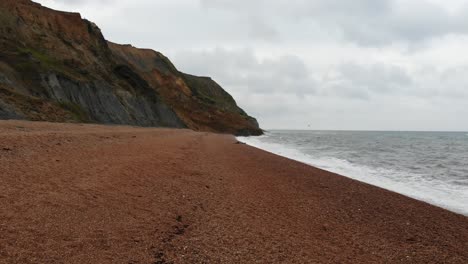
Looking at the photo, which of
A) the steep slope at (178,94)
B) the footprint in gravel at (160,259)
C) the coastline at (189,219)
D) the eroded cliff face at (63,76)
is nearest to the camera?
the footprint in gravel at (160,259)

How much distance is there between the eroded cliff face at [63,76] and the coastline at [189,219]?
72.2ft

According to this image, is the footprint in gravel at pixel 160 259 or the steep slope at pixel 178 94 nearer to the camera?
the footprint in gravel at pixel 160 259

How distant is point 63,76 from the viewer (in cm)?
4597

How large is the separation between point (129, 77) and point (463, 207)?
67.7m

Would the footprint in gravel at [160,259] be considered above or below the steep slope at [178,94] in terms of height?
below

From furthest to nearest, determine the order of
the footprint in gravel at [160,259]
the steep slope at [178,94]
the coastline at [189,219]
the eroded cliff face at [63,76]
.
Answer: the steep slope at [178,94]
the eroded cliff face at [63,76]
the coastline at [189,219]
the footprint in gravel at [160,259]

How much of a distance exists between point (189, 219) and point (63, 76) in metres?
43.5

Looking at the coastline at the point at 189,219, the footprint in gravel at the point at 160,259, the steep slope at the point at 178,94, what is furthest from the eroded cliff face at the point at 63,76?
the footprint in gravel at the point at 160,259

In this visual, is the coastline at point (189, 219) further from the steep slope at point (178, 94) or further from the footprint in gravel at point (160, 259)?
the steep slope at point (178, 94)

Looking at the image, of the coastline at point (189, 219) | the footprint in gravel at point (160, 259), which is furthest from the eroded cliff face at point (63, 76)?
the footprint in gravel at point (160, 259)

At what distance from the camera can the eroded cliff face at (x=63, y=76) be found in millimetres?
36562

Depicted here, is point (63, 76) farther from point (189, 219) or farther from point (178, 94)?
point (178, 94)

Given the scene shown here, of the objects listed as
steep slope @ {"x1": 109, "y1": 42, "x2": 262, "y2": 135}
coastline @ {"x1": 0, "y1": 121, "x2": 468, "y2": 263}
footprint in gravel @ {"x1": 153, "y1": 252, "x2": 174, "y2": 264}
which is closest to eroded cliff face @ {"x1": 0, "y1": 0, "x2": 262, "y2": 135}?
steep slope @ {"x1": 109, "y1": 42, "x2": 262, "y2": 135}

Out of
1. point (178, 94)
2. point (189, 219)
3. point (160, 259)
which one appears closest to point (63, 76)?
point (189, 219)
